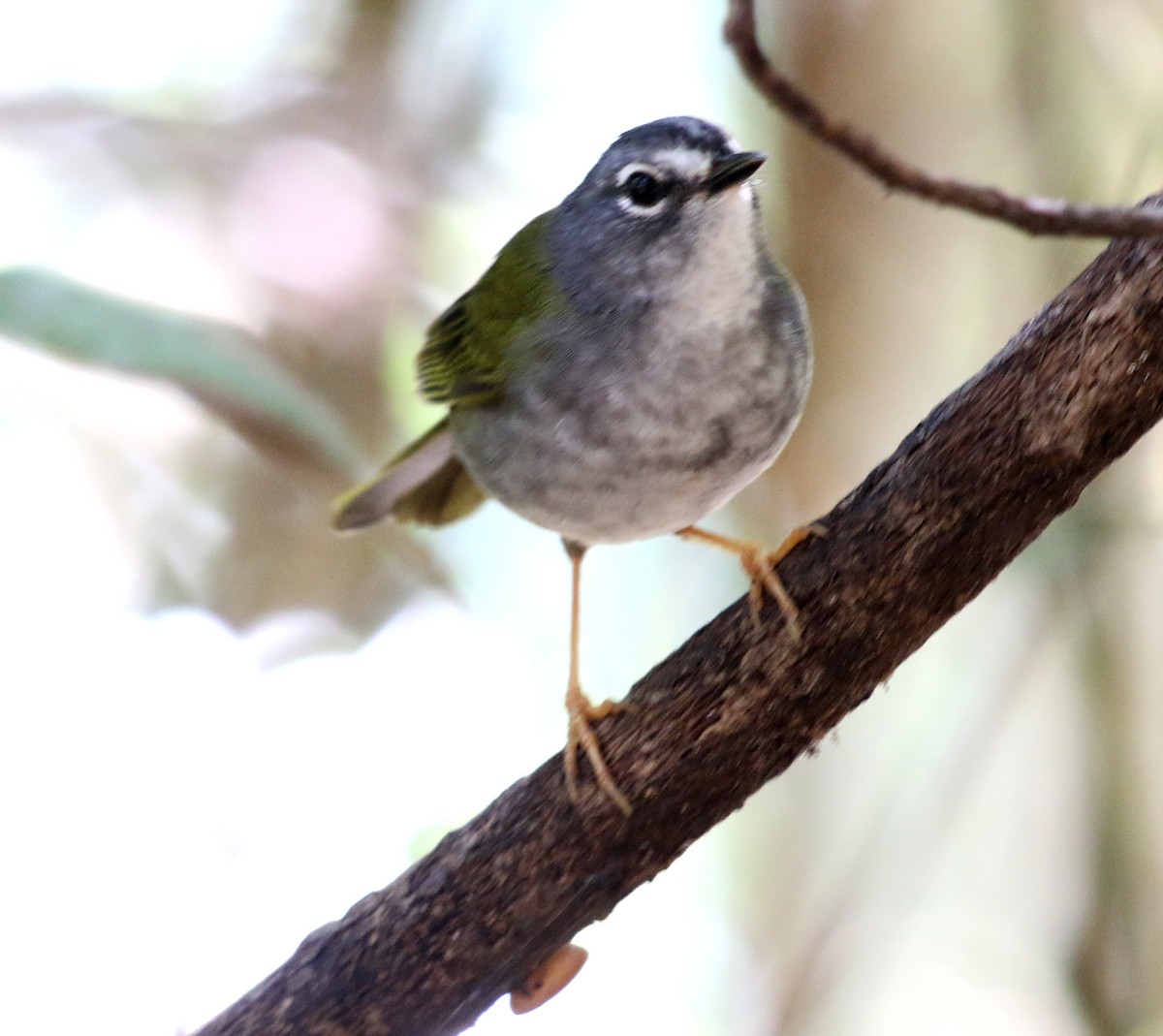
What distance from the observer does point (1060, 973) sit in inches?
125

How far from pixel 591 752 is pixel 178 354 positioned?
1.54 metres

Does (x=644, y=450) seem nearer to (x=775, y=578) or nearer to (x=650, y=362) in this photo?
(x=650, y=362)

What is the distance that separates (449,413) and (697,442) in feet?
2.53

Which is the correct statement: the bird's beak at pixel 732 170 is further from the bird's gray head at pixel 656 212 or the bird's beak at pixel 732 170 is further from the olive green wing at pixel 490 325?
the olive green wing at pixel 490 325

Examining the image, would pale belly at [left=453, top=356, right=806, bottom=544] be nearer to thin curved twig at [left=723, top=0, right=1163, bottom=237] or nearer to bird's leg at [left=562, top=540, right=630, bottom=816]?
bird's leg at [left=562, top=540, right=630, bottom=816]

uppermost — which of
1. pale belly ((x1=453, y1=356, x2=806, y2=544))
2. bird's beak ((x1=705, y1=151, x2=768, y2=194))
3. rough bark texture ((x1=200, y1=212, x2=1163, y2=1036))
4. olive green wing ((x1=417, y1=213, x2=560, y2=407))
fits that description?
olive green wing ((x1=417, y1=213, x2=560, y2=407))

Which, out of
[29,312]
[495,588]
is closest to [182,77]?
[29,312]

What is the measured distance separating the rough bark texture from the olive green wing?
78cm

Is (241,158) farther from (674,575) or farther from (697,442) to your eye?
(697,442)

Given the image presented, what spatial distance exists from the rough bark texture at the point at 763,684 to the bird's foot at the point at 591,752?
0.02 metres

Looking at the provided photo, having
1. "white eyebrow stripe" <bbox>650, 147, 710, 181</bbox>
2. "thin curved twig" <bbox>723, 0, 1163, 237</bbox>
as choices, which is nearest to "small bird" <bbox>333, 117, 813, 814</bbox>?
"white eyebrow stripe" <bbox>650, 147, 710, 181</bbox>

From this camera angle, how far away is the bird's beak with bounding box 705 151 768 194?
2.09 meters

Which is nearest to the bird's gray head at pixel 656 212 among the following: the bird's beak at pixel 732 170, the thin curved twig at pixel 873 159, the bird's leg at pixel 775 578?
the bird's beak at pixel 732 170

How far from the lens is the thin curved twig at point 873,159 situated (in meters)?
1.08
